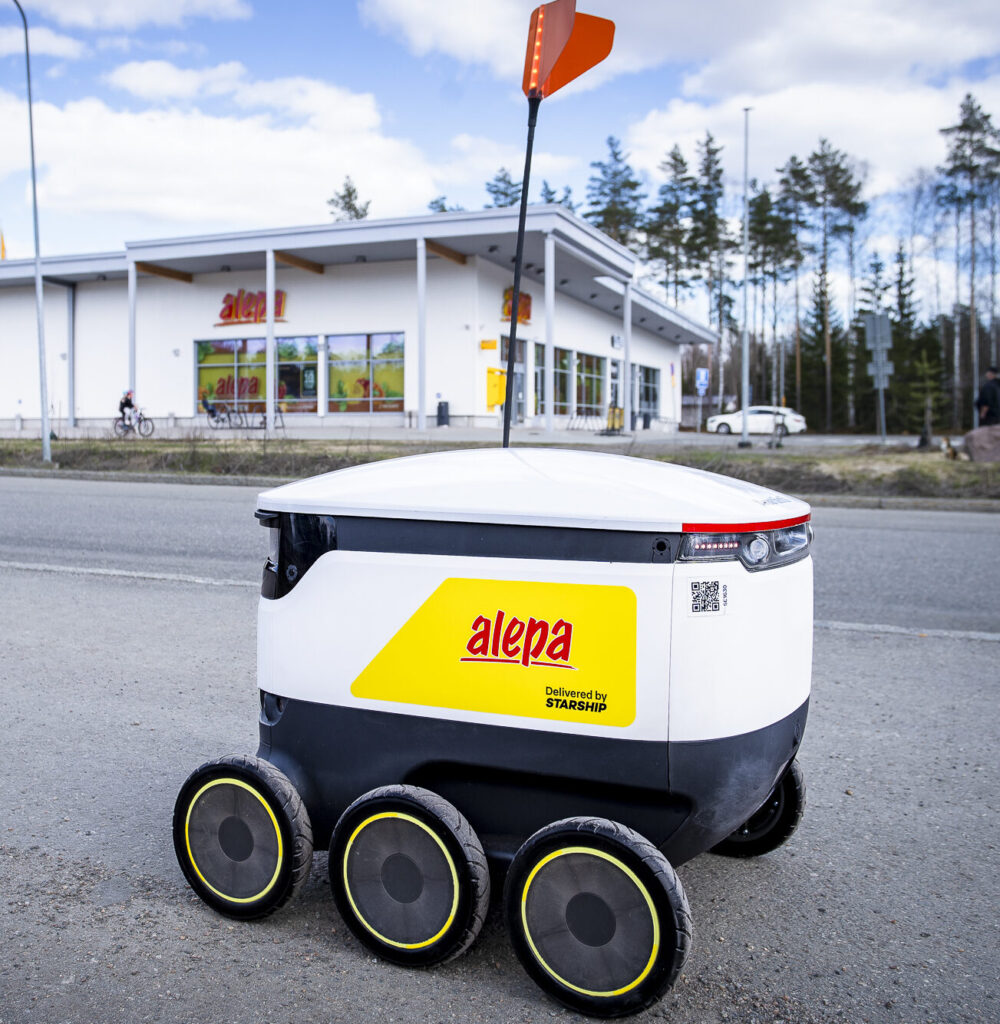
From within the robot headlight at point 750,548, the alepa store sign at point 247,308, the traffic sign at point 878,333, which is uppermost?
the alepa store sign at point 247,308

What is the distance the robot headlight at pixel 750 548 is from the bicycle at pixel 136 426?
26882 mm

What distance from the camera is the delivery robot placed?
2.05 m

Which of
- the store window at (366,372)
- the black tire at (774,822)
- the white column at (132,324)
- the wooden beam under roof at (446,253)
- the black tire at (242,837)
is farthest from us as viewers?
the white column at (132,324)

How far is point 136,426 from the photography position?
1248 inches

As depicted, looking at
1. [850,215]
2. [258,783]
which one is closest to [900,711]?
[258,783]

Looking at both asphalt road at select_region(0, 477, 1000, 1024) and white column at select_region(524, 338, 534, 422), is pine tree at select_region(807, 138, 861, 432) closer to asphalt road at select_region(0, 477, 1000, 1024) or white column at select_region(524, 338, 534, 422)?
white column at select_region(524, 338, 534, 422)

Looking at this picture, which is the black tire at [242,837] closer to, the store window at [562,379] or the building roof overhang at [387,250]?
the building roof overhang at [387,250]

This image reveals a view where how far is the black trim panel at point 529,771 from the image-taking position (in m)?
2.11

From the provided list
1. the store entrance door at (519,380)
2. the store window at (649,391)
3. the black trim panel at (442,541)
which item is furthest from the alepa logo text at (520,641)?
the store window at (649,391)

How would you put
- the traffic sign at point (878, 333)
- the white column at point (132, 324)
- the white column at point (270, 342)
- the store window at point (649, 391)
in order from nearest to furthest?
the traffic sign at point (878, 333) < the white column at point (270, 342) < the white column at point (132, 324) < the store window at point (649, 391)

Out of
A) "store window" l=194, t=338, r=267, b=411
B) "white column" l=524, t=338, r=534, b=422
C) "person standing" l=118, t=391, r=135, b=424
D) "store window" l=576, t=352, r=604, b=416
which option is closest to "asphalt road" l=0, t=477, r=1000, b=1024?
"person standing" l=118, t=391, r=135, b=424

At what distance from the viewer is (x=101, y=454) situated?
19.8 m

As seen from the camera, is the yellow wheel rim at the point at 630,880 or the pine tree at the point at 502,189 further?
the pine tree at the point at 502,189

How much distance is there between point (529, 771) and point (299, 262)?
1257 inches
